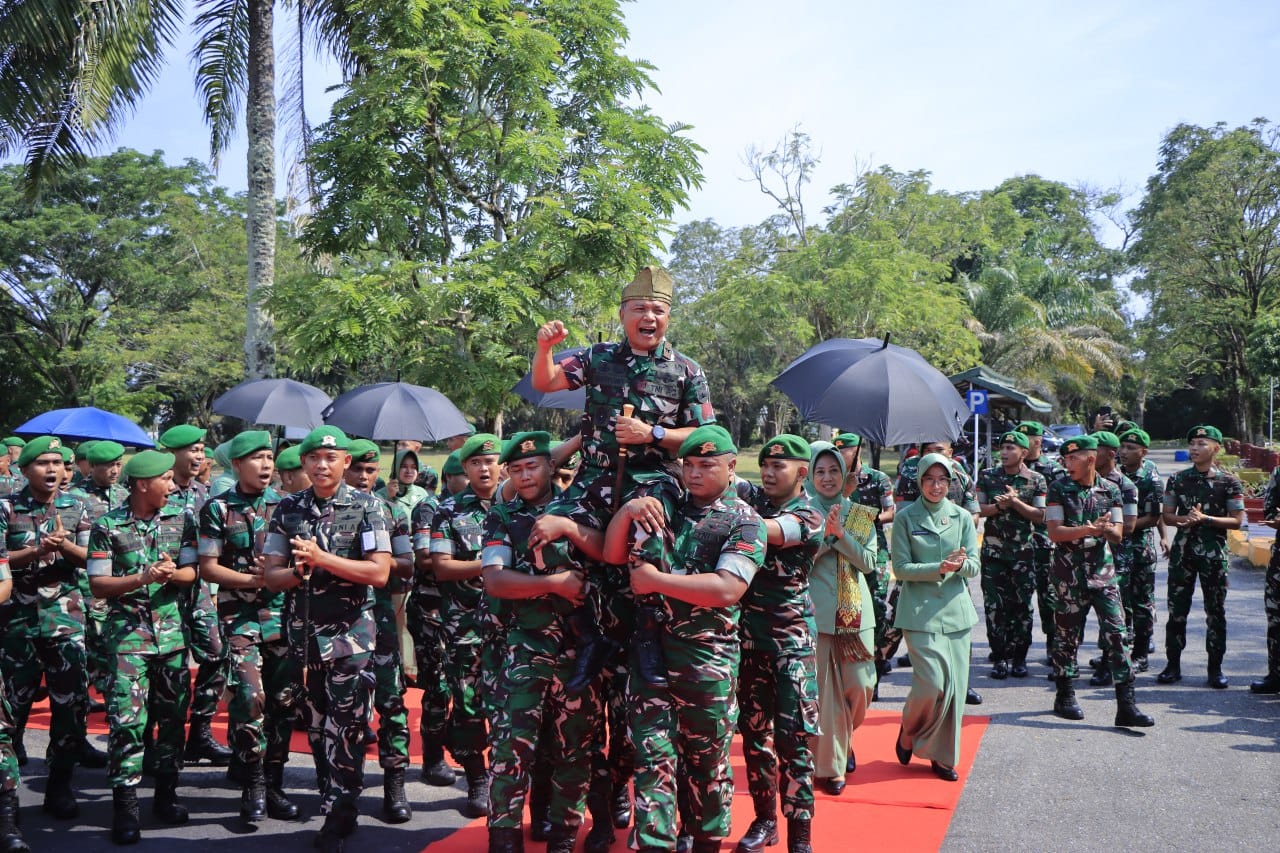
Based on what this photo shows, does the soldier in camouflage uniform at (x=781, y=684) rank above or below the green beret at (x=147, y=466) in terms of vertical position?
below

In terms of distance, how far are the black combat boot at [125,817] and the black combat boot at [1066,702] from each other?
581 centimetres

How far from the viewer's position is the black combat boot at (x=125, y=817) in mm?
4590

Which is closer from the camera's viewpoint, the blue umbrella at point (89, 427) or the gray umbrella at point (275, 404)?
the blue umbrella at point (89, 427)

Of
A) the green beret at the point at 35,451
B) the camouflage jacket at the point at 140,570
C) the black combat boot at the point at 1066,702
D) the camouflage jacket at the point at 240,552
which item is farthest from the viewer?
the black combat boot at the point at 1066,702

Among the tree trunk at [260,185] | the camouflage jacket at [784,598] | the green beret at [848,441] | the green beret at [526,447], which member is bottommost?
the camouflage jacket at [784,598]

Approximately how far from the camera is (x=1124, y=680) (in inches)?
252

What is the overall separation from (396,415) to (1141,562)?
20.5 feet

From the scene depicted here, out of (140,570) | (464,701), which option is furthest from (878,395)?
(140,570)

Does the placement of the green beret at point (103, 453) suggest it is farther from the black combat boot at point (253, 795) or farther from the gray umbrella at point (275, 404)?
the gray umbrella at point (275, 404)

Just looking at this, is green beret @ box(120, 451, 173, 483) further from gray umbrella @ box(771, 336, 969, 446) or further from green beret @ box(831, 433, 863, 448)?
green beret @ box(831, 433, 863, 448)

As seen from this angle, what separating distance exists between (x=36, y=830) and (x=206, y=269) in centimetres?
2592

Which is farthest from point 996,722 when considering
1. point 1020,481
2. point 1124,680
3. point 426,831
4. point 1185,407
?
point 1185,407

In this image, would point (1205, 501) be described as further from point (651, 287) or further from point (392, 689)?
point (392, 689)

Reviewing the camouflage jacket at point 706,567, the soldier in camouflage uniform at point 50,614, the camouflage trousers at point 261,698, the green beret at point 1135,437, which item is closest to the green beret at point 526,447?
the camouflage jacket at point 706,567
